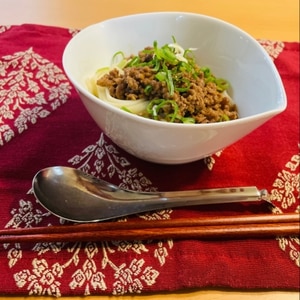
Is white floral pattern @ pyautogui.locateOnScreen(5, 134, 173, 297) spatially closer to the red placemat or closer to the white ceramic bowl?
the red placemat

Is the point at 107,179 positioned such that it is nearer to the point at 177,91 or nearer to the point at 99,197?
the point at 99,197

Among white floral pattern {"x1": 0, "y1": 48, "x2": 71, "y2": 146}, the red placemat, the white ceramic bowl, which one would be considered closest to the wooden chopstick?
the red placemat

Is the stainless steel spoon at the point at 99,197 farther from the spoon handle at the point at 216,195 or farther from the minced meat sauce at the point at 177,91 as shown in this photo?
the minced meat sauce at the point at 177,91

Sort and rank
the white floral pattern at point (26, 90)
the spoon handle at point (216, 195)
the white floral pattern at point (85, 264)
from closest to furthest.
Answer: the white floral pattern at point (85, 264) < the spoon handle at point (216, 195) < the white floral pattern at point (26, 90)

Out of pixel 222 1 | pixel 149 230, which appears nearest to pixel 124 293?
pixel 149 230

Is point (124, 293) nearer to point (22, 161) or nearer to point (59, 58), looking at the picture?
point (22, 161)

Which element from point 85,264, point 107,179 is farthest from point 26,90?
point 85,264

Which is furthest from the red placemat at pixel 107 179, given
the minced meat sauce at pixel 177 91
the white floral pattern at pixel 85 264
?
the minced meat sauce at pixel 177 91

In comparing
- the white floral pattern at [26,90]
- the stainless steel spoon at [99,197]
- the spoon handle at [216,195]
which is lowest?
the spoon handle at [216,195]
